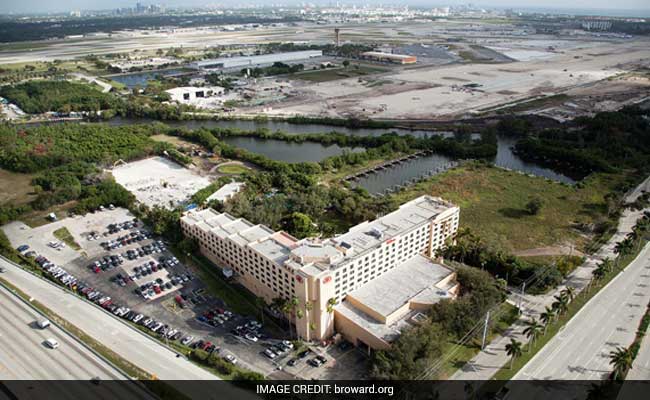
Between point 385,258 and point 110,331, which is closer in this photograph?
point 110,331

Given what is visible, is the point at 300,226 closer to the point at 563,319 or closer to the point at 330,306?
the point at 330,306

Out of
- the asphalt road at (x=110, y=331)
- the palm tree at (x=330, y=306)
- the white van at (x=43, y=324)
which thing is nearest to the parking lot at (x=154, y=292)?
the asphalt road at (x=110, y=331)

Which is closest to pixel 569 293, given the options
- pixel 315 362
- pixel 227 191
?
pixel 315 362

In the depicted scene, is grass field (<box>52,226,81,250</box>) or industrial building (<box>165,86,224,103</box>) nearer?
grass field (<box>52,226,81,250</box>)

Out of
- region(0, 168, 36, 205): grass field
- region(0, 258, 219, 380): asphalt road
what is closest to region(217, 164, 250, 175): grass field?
region(0, 168, 36, 205): grass field

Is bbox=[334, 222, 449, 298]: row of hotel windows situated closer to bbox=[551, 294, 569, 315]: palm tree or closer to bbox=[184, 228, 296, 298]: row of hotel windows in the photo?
bbox=[184, 228, 296, 298]: row of hotel windows

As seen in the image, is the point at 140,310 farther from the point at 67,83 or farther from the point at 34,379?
the point at 67,83

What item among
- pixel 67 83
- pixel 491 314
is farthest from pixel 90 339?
pixel 67 83
